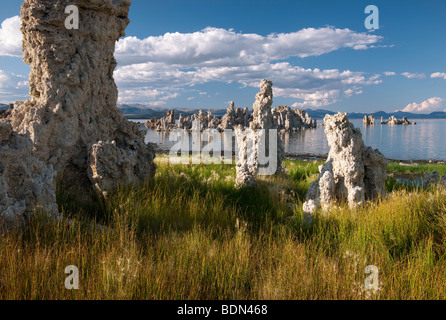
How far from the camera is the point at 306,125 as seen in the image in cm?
16700

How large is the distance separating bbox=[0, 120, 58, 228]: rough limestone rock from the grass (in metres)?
0.40

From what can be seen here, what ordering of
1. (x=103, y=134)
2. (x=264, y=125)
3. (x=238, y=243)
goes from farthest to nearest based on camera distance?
(x=264, y=125)
(x=103, y=134)
(x=238, y=243)

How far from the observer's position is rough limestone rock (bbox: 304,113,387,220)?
741cm

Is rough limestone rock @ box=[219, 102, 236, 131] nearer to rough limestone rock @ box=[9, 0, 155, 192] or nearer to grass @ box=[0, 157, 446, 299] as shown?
rough limestone rock @ box=[9, 0, 155, 192]

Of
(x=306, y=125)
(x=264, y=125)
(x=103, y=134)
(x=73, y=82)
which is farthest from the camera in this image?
(x=306, y=125)

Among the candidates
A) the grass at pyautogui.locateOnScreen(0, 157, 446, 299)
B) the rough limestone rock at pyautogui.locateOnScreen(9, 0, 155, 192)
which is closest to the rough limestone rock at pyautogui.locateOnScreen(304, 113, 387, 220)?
the grass at pyautogui.locateOnScreen(0, 157, 446, 299)

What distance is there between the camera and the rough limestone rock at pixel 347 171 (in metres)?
7.41

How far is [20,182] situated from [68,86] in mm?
3204

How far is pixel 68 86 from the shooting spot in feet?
25.5

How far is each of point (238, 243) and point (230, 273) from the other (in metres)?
0.76

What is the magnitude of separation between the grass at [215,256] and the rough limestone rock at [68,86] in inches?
45.6

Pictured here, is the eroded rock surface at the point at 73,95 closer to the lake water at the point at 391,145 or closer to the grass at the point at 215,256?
the grass at the point at 215,256
